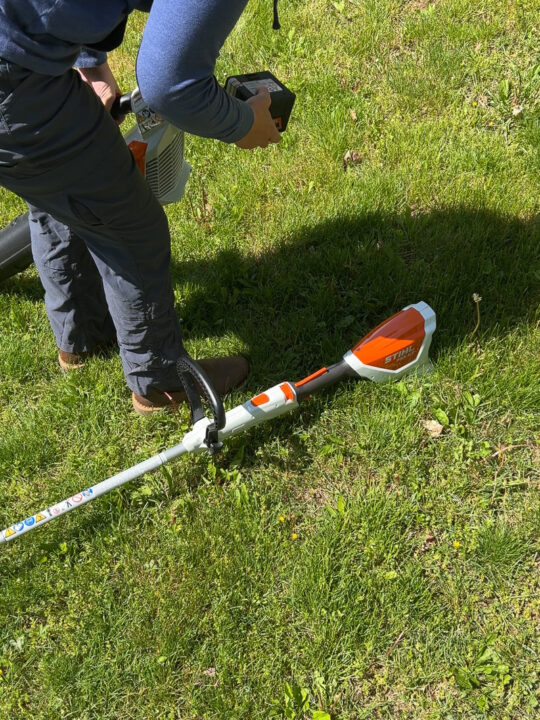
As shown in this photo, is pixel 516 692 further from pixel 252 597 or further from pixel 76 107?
pixel 76 107

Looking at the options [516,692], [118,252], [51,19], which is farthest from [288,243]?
[516,692]

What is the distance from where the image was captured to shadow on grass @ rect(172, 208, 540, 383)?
2.99m

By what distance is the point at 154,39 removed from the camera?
171 centimetres

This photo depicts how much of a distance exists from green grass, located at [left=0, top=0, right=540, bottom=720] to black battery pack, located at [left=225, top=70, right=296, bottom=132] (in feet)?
2.57

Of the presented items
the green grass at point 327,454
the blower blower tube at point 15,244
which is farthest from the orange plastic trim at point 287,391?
the blower blower tube at point 15,244

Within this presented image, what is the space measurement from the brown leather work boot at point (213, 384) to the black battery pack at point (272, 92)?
0.96m

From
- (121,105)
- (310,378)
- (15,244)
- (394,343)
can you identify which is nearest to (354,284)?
(394,343)

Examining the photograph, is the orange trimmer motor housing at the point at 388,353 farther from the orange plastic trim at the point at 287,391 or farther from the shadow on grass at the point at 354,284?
the shadow on grass at the point at 354,284

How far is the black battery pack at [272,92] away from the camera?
260 cm

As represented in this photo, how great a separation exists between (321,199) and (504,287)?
101cm

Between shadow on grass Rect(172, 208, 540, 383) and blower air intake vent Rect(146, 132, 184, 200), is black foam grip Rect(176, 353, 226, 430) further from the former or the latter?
blower air intake vent Rect(146, 132, 184, 200)

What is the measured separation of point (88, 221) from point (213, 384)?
0.89m

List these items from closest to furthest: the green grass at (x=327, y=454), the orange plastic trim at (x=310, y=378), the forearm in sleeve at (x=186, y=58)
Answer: the forearm in sleeve at (x=186, y=58) → the green grass at (x=327, y=454) → the orange plastic trim at (x=310, y=378)

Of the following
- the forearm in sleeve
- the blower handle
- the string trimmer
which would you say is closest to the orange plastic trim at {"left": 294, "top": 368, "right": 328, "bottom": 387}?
the string trimmer
